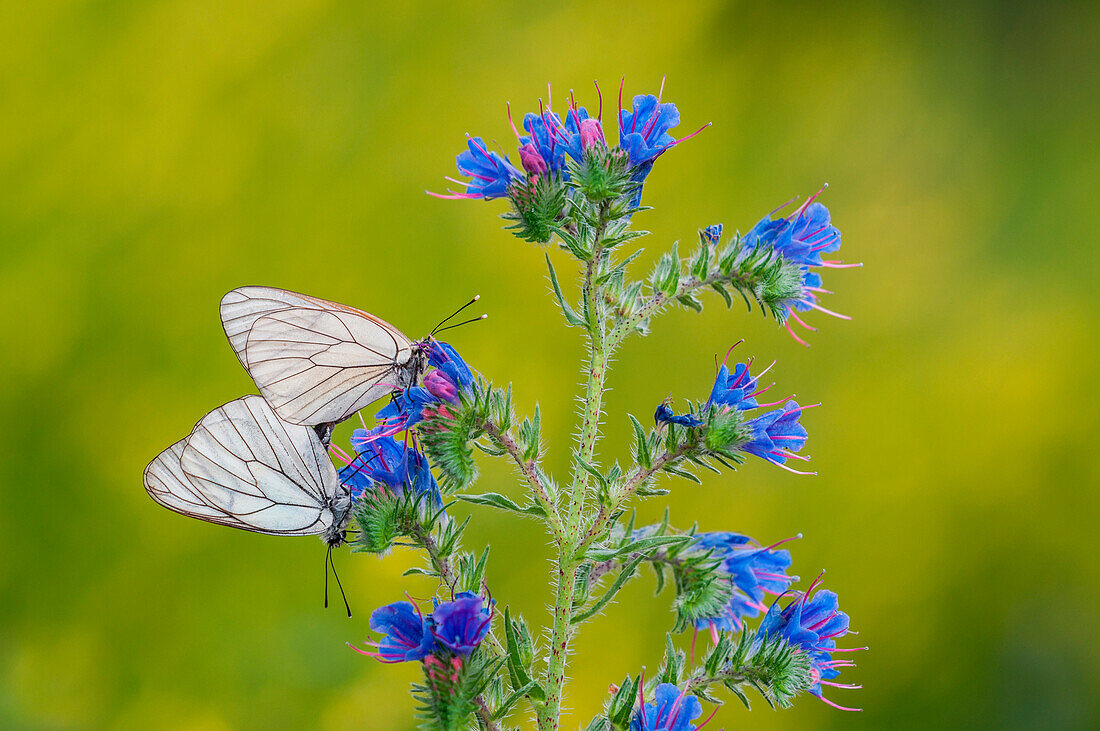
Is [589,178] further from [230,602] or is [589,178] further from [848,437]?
[848,437]

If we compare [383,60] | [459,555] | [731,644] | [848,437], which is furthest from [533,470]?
[383,60]

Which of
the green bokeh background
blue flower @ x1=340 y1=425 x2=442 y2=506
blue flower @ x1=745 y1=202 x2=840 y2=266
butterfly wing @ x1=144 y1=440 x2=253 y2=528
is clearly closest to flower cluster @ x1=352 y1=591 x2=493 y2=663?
blue flower @ x1=340 y1=425 x2=442 y2=506

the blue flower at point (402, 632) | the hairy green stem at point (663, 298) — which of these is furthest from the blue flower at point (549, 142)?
the blue flower at point (402, 632)

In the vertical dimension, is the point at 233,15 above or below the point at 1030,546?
above

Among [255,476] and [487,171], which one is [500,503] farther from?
[487,171]

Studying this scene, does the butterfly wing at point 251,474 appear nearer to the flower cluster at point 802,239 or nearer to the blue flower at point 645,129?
the blue flower at point 645,129

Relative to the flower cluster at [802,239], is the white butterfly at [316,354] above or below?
below

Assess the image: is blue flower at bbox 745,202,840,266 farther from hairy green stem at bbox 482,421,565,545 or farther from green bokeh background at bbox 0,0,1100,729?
green bokeh background at bbox 0,0,1100,729

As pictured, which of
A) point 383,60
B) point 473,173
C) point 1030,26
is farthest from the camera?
point 1030,26
